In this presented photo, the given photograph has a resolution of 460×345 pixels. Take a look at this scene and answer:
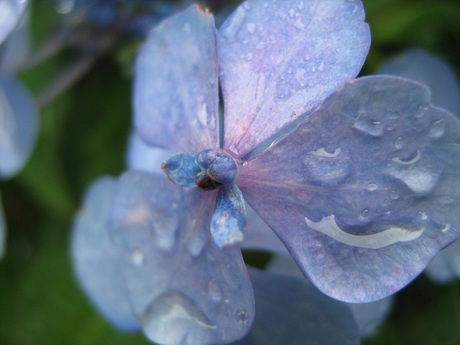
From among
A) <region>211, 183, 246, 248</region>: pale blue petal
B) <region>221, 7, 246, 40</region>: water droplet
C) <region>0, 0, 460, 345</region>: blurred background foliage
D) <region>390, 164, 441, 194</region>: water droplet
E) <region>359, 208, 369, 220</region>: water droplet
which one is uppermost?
<region>221, 7, 246, 40</region>: water droplet

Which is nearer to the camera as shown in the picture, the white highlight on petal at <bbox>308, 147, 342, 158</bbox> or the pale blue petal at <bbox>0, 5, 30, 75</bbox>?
the white highlight on petal at <bbox>308, 147, 342, 158</bbox>

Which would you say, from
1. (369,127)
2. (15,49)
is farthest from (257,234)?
(15,49)

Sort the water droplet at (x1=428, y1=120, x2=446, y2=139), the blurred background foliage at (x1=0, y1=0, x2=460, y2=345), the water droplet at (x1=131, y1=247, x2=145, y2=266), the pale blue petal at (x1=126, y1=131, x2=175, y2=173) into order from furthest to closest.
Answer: the blurred background foliage at (x1=0, y1=0, x2=460, y2=345)
the pale blue petal at (x1=126, y1=131, x2=175, y2=173)
the water droplet at (x1=131, y1=247, x2=145, y2=266)
the water droplet at (x1=428, y1=120, x2=446, y2=139)

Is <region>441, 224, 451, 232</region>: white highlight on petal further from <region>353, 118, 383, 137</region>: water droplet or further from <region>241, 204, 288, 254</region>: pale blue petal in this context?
<region>241, 204, 288, 254</region>: pale blue petal

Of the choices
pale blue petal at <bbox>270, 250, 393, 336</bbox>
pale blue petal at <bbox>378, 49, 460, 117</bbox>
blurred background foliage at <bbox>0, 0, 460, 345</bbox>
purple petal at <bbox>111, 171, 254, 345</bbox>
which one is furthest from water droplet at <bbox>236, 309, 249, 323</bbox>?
blurred background foliage at <bbox>0, 0, 460, 345</bbox>

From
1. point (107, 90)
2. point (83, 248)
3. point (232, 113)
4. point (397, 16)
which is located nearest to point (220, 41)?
point (232, 113)

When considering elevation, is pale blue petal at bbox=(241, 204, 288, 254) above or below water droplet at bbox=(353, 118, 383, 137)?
below

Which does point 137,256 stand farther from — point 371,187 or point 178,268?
point 371,187
